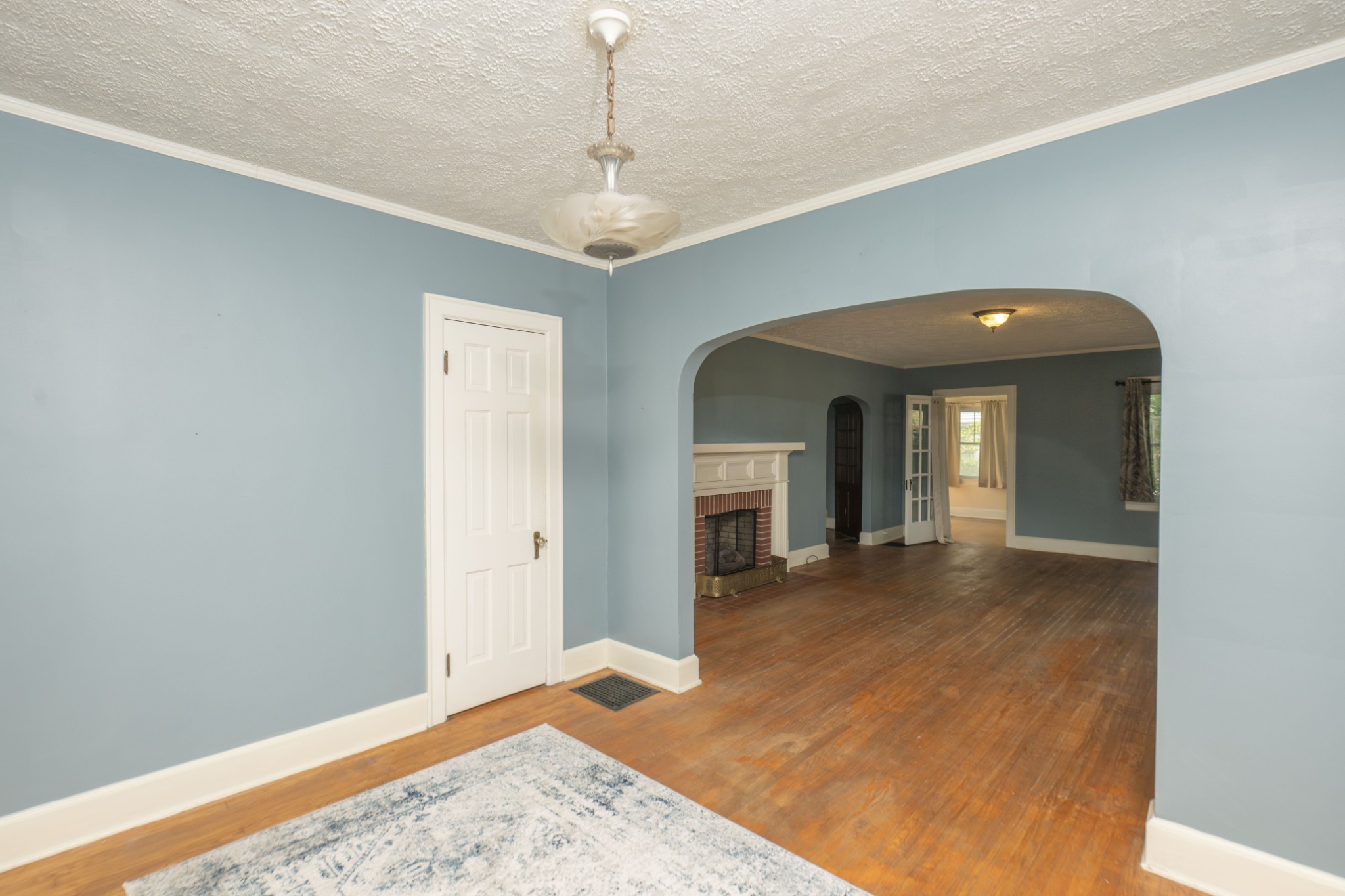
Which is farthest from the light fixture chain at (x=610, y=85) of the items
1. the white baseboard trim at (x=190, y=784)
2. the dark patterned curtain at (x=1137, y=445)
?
the dark patterned curtain at (x=1137, y=445)

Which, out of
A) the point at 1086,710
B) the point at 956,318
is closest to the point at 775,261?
the point at 1086,710

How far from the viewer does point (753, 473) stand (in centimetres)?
622

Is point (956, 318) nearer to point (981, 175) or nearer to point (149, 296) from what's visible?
point (981, 175)

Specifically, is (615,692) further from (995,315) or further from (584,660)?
(995,315)

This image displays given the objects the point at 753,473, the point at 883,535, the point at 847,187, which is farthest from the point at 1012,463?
the point at 847,187

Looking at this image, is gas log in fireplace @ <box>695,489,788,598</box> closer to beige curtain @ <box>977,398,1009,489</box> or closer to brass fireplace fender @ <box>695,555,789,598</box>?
brass fireplace fender @ <box>695,555,789,598</box>

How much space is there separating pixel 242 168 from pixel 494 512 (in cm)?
189

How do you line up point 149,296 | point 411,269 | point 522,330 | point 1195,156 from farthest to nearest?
1. point 522,330
2. point 411,269
3. point 149,296
4. point 1195,156

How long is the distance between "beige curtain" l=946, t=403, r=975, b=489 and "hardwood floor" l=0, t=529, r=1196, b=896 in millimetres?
6693

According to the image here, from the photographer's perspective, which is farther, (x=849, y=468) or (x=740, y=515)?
(x=849, y=468)

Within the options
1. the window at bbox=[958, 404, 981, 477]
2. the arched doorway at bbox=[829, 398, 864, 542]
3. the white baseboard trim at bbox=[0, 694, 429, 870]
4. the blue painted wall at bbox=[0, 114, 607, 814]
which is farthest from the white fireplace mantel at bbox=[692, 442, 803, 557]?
the window at bbox=[958, 404, 981, 477]

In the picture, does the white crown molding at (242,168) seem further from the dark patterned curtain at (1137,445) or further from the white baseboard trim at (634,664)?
the dark patterned curtain at (1137,445)

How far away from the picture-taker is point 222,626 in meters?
2.55

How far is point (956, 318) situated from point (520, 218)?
4065 millimetres
